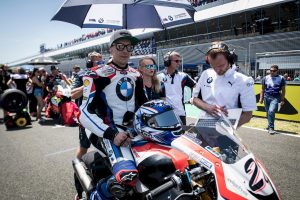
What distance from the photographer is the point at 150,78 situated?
393 centimetres

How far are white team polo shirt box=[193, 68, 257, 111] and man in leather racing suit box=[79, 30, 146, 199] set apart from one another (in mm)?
914

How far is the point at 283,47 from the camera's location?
1695 cm

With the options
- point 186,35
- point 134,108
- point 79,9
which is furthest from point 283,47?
point 134,108

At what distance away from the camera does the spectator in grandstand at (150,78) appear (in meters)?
3.81

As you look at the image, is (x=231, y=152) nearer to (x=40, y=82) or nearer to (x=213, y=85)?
(x=213, y=85)

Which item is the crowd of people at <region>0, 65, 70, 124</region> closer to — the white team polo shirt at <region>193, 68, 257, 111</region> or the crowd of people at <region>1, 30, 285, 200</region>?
the crowd of people at <region>1, 30, 285, 200</region>

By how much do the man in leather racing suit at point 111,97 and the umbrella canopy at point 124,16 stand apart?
2181mm

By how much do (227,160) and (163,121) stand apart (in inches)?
23.7

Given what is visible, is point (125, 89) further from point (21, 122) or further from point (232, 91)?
point (21, 122)

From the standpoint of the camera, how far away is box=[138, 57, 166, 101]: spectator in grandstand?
12.5 ft

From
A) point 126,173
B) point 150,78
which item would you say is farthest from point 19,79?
point 126,173

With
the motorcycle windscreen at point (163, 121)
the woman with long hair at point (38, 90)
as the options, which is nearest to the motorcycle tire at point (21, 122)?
the woman with long hair at point (38, 90)

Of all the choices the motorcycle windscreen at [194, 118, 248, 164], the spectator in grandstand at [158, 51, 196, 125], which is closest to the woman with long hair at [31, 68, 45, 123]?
the spectator in grandstand at [158, 51, 196, 125]

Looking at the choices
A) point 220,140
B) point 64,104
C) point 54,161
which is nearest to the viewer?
point 220,140
